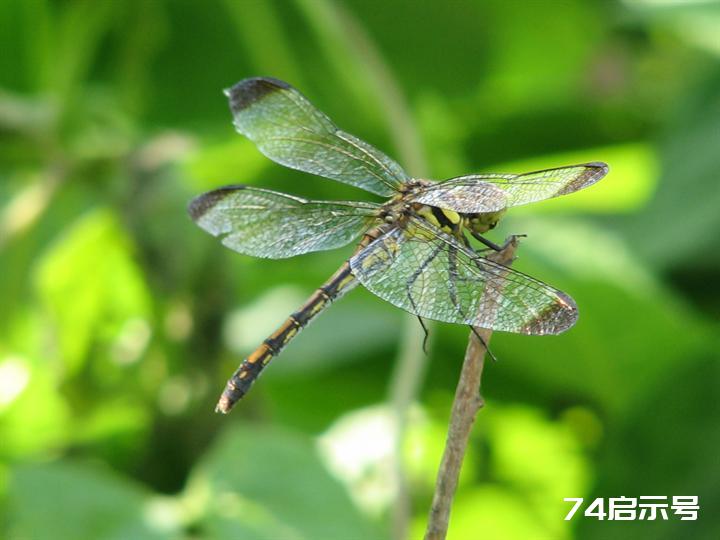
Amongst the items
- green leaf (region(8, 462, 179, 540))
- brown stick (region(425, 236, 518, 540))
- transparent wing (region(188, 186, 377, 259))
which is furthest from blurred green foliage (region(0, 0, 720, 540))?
brown stick (region(425, 236, 518, 540))

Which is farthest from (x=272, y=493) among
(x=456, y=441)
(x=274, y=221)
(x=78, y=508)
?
(x=456, y=441)

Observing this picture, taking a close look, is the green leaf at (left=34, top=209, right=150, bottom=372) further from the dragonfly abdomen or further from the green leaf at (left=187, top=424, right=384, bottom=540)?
the dragonfly abdomen

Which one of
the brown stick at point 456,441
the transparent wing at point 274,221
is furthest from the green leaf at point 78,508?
the brown stick at point 456,441

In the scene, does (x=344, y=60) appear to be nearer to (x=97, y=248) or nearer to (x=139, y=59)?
(x=139, y=59)

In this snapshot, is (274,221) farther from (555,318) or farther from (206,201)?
(555,318)

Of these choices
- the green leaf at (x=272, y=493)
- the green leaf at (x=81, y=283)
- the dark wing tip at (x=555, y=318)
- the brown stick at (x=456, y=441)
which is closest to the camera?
the brown stick at (x=456, y=441)

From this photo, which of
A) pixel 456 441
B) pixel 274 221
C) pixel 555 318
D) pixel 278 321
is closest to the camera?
pixel 456 441

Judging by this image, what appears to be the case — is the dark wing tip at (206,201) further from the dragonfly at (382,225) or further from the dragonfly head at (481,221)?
the dragonfly head at (481,221)
